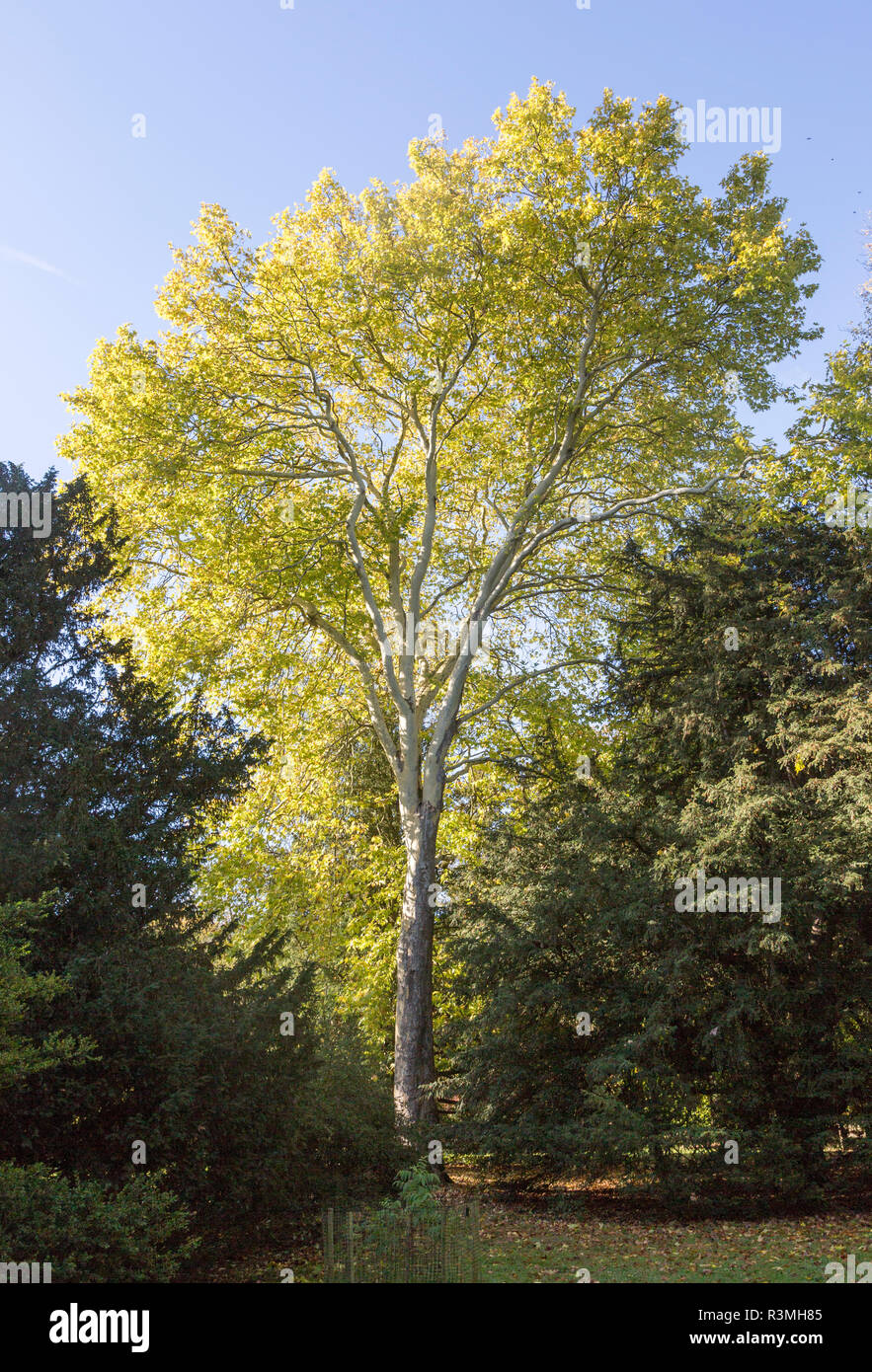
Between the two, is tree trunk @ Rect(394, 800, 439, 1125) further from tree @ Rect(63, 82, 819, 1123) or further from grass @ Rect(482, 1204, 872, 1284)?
grass @ Rect(482, 1204, 872, 1284)

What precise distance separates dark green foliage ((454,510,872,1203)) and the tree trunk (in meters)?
0.73

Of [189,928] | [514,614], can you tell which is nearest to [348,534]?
[514,614]

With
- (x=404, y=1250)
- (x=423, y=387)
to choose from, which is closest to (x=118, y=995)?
(x=404, y=1250)

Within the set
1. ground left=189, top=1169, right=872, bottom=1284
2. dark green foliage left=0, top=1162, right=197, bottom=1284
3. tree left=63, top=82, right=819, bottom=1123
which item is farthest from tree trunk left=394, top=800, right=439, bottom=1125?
dark green foliage left=0, top=1162, right=197, bottom=1284

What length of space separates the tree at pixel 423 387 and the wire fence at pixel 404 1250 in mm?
5939

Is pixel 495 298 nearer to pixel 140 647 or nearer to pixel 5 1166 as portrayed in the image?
pixel 140 647

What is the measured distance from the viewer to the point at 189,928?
10719 mm

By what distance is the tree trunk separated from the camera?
47.0ft

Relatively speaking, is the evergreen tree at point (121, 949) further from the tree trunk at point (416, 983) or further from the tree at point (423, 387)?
the tree at point (423, 387)

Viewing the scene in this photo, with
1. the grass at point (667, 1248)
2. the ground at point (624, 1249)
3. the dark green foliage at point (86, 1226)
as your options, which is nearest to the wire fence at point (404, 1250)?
the ground at point (624, 1249)

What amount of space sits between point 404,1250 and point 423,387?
1155 cm

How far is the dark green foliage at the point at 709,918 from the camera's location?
472 inches

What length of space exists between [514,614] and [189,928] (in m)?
10.3

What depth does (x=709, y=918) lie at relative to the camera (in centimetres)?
1273
